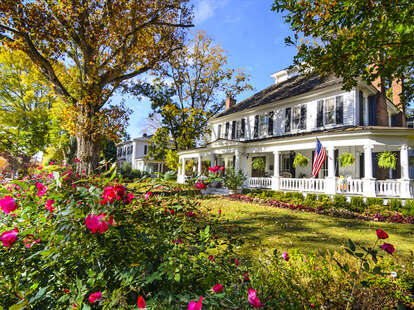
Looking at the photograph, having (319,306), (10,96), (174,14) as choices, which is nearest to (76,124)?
(174,14)

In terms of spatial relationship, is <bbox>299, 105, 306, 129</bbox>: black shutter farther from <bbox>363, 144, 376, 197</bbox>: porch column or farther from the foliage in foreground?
the foliage in foreground

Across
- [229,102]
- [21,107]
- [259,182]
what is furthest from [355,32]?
[21,107]

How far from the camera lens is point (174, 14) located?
11.7m

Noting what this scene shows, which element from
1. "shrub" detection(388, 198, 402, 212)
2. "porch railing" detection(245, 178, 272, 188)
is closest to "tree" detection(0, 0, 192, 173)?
"porch railing" detection(245, 178, 272, 188)

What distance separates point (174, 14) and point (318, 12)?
9.12m

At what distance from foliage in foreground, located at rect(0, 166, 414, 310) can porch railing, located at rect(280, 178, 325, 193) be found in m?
11.8

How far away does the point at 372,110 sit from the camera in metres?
15.1

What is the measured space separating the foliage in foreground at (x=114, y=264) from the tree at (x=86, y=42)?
7532 mm

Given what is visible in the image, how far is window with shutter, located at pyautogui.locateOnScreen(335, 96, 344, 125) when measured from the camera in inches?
561

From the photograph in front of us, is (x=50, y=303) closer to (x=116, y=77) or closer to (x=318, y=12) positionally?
(x=318, y=12)

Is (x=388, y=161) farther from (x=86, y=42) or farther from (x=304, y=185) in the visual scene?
(x=86, y=42)

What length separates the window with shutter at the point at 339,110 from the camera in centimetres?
1425

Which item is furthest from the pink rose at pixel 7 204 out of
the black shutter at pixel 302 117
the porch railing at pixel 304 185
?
the black shutter at pixel 302 117

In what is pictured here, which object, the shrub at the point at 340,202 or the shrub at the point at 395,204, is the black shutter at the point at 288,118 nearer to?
the shrub at the point at 340,202
